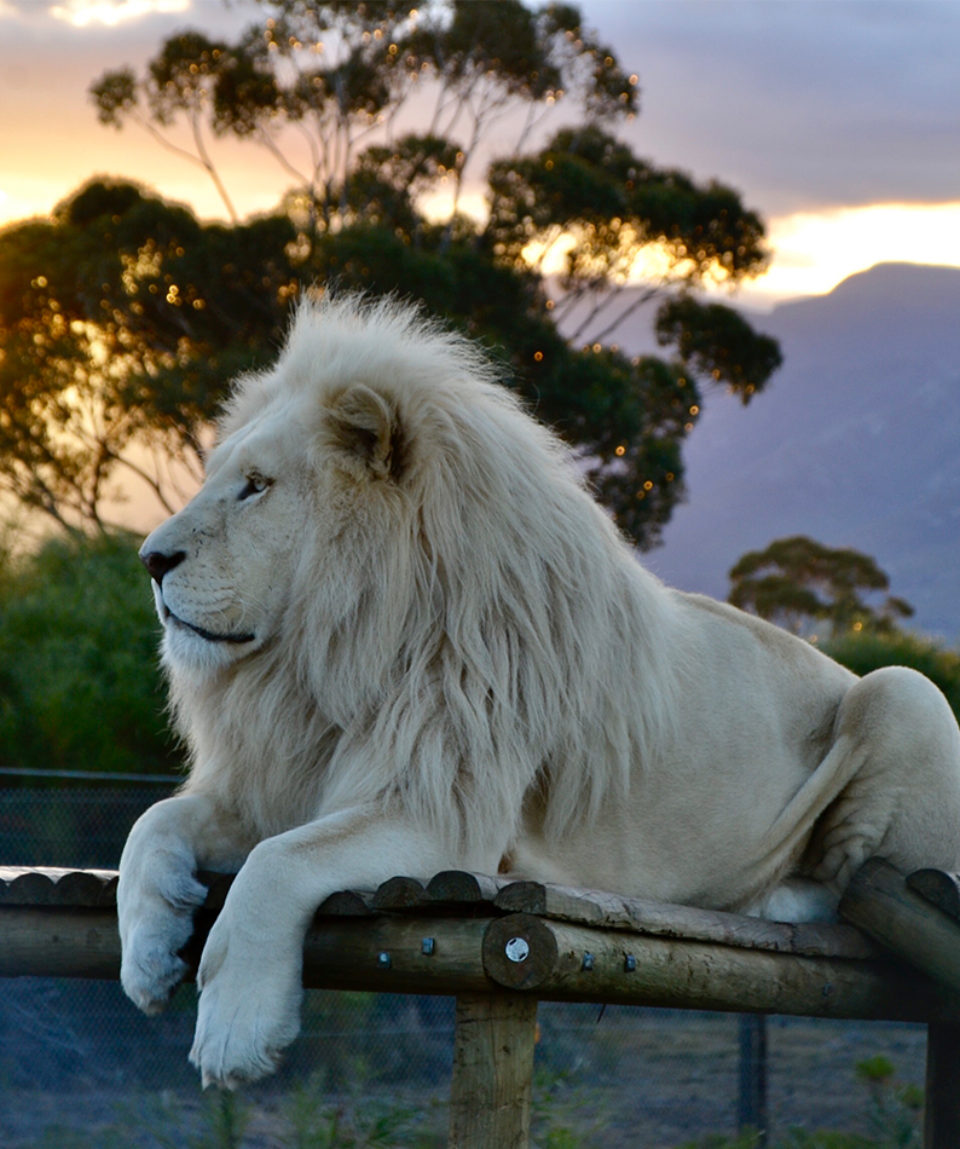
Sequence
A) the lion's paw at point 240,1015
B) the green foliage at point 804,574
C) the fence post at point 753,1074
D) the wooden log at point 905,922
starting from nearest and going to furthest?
the lion's paw at point 240,1015 < the wooden log at point 905,922 < the fence post at point 753,1074 < the green foliage at point 804,574

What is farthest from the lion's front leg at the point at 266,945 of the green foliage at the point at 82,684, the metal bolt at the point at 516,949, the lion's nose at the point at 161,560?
the green foliage at the point at 82,684

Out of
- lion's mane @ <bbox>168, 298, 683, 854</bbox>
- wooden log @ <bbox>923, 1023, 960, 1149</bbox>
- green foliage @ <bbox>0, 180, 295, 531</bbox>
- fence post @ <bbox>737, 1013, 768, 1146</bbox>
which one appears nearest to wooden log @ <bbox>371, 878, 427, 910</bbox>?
lion's mane @ <bbox>168, 298, 683, 854</bbox>

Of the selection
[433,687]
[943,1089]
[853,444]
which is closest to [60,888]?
[433,687]

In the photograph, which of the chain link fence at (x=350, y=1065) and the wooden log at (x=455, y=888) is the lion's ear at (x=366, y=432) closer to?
the wooden log at (x=455, y=888)

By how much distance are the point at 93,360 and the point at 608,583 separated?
74.5ft

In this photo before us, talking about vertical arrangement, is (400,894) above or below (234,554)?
below

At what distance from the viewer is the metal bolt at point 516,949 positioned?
2451 mm

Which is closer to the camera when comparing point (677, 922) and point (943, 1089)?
point (677, 922)

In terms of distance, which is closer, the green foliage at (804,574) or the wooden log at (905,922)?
the wooden log at (905,922)

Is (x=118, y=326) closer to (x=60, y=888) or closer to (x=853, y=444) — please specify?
(x=60, y=888)

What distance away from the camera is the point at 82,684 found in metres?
8.69

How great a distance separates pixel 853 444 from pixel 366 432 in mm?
157557

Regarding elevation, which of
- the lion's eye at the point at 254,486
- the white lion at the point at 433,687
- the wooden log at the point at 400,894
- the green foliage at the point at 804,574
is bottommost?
the green foliage at the point at 804,574

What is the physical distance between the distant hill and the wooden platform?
355 feet
